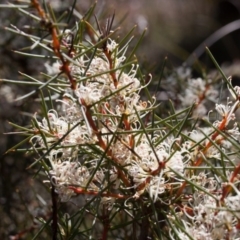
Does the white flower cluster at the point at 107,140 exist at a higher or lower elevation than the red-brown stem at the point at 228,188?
higher

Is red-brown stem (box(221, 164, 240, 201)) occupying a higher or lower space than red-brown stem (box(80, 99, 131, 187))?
lower

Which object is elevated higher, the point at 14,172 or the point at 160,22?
the point at 160,22

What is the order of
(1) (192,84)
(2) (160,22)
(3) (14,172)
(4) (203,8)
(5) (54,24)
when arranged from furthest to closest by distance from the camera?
(4) (203,8)
(2) (160,22)
(3) (14,172)
(1) (192,84)
(5) (54,24)

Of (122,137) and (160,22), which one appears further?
(160,22)

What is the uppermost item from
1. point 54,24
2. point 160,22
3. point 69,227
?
point 160,22

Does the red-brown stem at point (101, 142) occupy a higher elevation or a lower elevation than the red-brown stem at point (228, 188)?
higher

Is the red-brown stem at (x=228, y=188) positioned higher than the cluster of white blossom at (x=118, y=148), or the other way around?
the cluster of white blossom at (x=118, y=148)

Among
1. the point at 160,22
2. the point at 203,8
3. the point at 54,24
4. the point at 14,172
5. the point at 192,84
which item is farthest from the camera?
the point at 203,8

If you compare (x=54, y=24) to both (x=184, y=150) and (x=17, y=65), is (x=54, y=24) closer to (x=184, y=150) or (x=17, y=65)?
(x=184, y=150)

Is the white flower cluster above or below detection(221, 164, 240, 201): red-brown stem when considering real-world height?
above

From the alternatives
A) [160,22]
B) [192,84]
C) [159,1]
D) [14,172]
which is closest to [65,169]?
[192,84]

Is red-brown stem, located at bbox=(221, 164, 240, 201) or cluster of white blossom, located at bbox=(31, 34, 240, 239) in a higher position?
cluster of white blossom, located at bbox=(31, 34, 240, 239)
